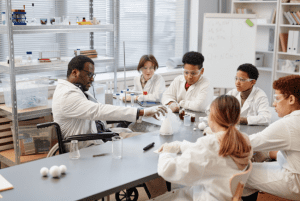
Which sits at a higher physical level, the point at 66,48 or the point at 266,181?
the point at 66,48

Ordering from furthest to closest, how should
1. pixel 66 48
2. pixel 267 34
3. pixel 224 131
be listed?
pixel 267 34 < pixel 66 48 < pixel 224 131

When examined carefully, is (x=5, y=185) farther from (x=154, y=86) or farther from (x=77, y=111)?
(x=154, y=86)

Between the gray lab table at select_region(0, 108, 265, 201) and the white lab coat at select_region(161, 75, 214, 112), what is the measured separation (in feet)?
3.38

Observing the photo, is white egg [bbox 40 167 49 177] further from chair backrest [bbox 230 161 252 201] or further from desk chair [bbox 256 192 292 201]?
desk chair [bbox 256 192 292 201]

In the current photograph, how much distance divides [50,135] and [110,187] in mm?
2094

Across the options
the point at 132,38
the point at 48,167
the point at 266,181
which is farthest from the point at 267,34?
the point at 48,167

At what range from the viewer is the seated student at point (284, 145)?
1.85 metres

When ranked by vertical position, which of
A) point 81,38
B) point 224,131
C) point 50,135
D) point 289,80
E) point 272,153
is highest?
point 81,38

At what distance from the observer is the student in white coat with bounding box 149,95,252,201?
5.07ft

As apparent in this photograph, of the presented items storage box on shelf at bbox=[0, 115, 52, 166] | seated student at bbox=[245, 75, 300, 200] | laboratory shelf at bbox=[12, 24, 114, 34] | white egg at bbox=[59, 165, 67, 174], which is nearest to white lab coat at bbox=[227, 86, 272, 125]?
seated student at bbox=[245, 75, 300, 200]

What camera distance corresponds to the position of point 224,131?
159 cm

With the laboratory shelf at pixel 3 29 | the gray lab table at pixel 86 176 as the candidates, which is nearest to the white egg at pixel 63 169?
the gray lab table at pixel 86 176

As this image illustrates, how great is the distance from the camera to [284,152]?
1.94 metres

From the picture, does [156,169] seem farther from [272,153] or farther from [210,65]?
[210,65]
